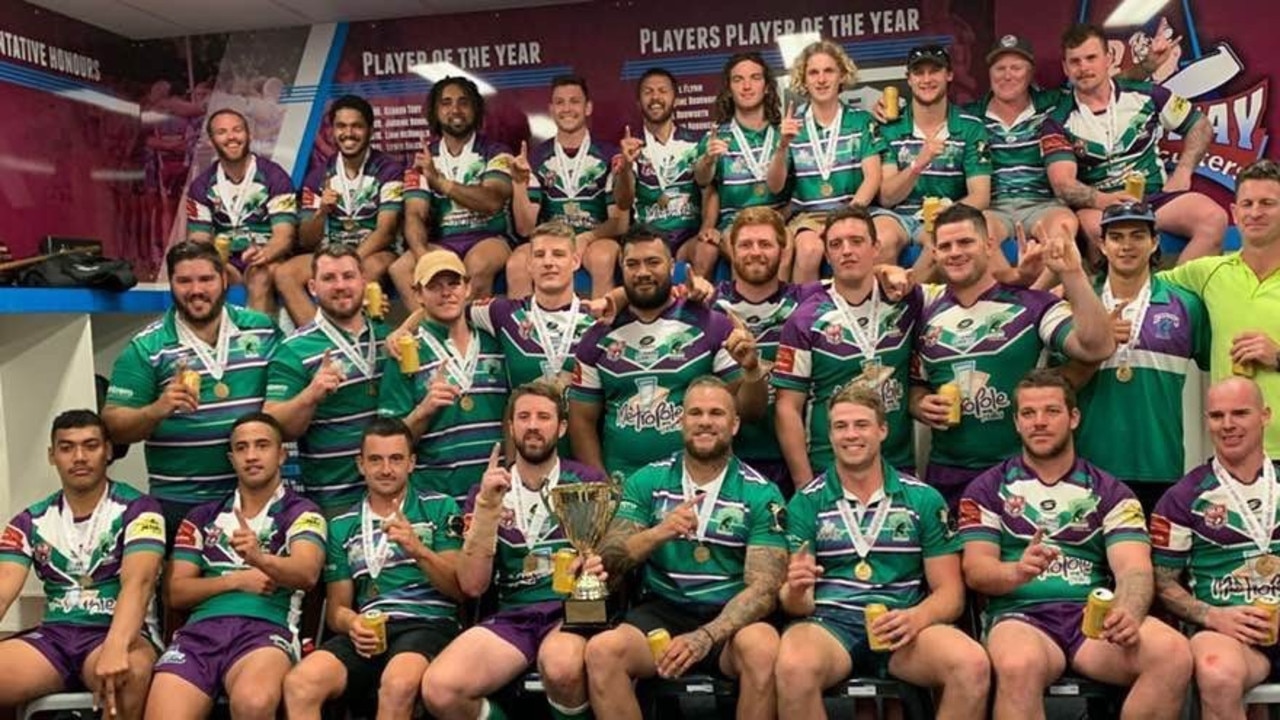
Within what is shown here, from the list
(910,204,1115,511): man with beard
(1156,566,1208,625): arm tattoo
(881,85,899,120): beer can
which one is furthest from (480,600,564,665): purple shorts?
(881,85,899,120): beer can

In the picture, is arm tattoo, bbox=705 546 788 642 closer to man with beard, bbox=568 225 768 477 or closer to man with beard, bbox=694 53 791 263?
man with beard, bbox=568 225 768 477

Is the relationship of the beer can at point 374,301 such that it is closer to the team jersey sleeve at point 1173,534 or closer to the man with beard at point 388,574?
the man with beard at point 388,574

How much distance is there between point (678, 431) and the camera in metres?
4.68

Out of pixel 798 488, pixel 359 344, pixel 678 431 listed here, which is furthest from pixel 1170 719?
pixel 359 344

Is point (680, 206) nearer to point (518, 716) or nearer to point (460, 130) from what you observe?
point (460, 130)

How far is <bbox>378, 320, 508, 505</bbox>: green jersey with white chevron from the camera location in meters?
4.87

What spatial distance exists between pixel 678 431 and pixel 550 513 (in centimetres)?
59

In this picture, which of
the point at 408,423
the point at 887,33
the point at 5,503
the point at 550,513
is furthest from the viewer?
the point at 887,33

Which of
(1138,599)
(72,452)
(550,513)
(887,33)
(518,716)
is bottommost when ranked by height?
(518,716)

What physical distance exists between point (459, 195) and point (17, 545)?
8.40 feet

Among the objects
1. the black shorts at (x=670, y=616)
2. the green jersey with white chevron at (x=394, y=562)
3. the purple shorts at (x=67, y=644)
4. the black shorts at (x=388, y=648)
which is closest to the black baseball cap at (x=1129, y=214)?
the black shorts at (x=670, y=616)

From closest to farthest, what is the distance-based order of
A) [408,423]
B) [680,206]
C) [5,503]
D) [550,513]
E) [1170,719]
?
[1170,719] → [550,513] → [408,423] → [5,503] → [680,206]

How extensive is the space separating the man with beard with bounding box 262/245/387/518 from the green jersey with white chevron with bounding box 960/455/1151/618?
2.37 m

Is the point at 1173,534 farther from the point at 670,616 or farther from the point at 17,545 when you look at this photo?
the point at 17,545
